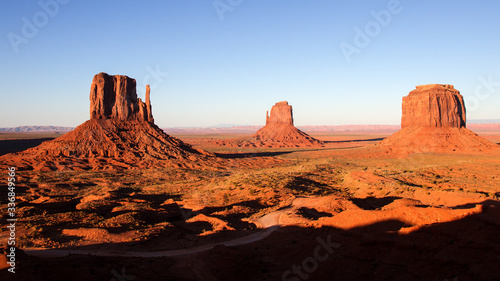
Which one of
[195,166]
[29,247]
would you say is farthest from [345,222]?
[195,166]

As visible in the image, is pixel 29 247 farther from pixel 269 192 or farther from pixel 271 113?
pixel 271 113

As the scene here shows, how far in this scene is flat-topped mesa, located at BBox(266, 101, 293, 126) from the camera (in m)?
121

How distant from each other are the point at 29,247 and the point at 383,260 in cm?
1685

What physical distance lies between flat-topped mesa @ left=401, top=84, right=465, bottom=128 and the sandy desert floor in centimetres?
4083

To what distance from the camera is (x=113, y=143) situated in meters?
50.2

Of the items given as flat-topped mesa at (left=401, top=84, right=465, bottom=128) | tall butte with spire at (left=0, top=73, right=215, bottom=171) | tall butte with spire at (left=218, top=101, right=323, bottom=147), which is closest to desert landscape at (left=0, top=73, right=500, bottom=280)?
tall butte with spire at (left=0, top=73, right=215, bottom=171)

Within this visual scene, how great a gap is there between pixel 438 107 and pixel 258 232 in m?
68.2

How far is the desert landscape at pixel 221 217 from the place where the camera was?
11383 millimetres
